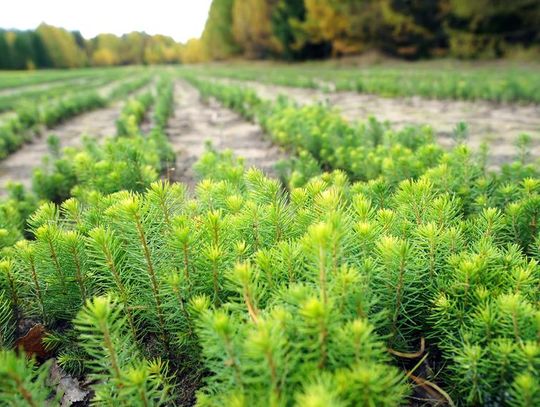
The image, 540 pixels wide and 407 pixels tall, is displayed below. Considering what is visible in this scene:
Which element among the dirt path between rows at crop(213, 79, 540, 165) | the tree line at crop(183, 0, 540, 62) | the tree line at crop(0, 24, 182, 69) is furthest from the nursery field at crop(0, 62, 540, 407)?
the tree line at crop(0, 24, 182, 69)

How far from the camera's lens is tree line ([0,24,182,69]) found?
8188 cm

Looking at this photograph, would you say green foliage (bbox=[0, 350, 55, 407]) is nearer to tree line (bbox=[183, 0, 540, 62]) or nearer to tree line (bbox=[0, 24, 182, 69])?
tree line (bbox=[183, 0, 540, 62])

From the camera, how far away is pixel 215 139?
7289 millimetres

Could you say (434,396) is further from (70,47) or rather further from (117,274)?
(70,47)

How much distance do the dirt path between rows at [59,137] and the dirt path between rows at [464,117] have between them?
411 cm

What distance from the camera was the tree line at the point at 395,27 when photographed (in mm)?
26922

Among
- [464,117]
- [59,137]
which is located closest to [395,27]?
[464,117]

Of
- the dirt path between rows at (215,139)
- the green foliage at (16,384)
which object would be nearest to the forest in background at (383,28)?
the dirt path between rows at (215,139)

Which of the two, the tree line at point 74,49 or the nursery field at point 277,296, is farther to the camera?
the tree line at point 74,49

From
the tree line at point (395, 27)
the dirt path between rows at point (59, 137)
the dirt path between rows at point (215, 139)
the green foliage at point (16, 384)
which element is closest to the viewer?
the green foliage at point (16, 384)

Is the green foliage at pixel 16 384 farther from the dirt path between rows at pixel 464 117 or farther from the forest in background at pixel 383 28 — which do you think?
the forest in background at pixel 383 28

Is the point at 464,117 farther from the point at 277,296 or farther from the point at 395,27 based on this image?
the point at 395,27

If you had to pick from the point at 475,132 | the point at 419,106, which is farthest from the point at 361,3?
the point at 475,132

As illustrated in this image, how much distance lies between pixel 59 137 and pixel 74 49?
98273 mm
